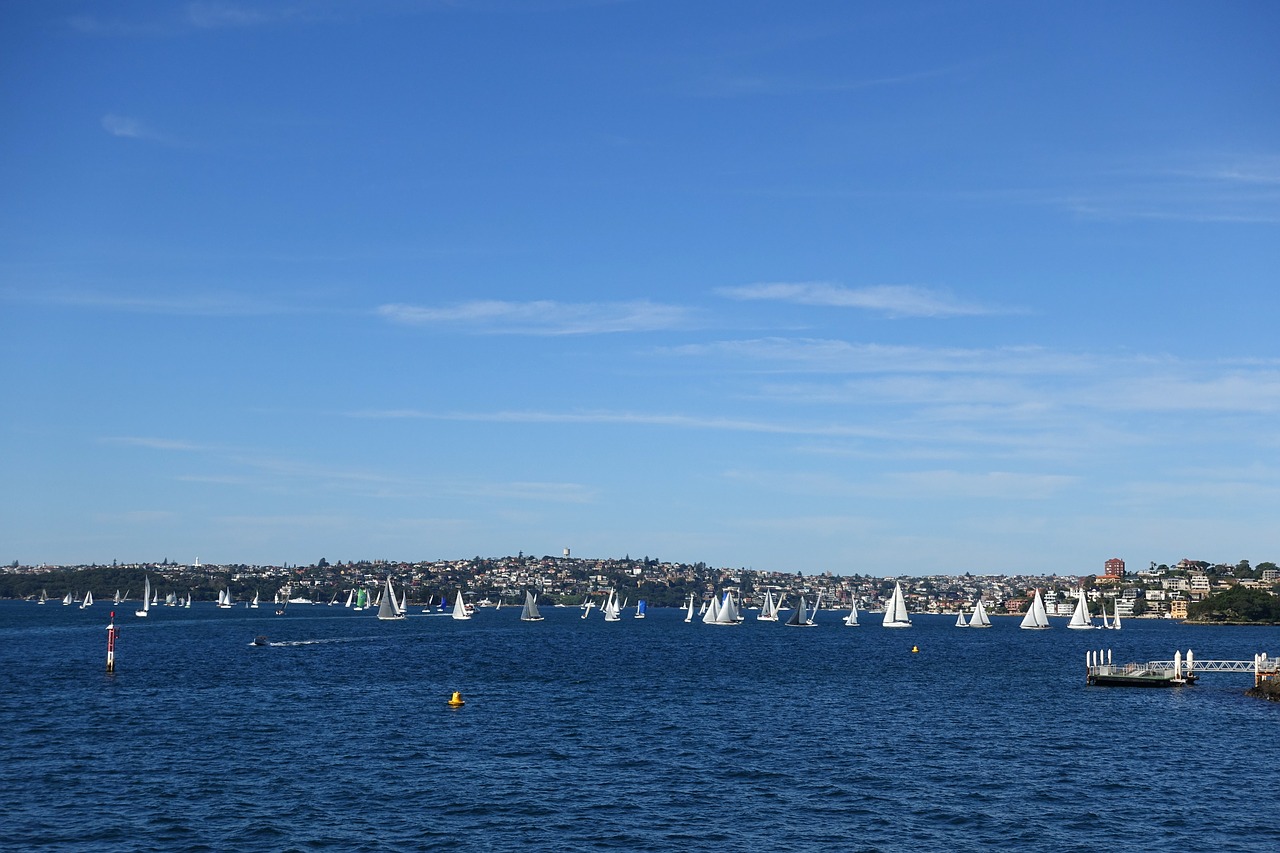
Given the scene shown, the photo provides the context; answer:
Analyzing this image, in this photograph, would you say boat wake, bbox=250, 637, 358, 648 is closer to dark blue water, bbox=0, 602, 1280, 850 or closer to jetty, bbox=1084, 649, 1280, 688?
dark blue water, bbox=0, 602, 1280, 850

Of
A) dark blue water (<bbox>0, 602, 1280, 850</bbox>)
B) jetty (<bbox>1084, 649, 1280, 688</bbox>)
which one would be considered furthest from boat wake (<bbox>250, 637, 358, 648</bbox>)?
jetty (<bbox>1084, 649, 1280, 688</bbox>)

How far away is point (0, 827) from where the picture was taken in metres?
44.6

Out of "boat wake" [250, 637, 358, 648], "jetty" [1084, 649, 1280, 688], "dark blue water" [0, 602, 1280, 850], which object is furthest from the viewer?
"boat wake" [250, 637, 358, 648]

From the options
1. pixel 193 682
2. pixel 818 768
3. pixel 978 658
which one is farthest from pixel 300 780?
pixel 978 658

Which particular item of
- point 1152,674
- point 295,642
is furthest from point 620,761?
point 295,642

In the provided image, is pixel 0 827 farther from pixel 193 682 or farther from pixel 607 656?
pixel 607 656

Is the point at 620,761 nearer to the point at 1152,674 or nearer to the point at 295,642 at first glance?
the point at 1152,674

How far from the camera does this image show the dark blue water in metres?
45.7

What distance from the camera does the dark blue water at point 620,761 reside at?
45.7 m

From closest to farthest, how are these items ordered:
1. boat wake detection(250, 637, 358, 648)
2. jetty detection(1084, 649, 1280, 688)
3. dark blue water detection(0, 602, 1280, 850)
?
1. dark blue water detection(0, 602, 1280, 850)
2. jetty detection(1084, 649, 1280, 688)
3. boat wake detection(250, 637, 358, 648)

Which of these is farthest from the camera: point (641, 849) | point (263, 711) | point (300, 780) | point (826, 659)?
point (826, 659)

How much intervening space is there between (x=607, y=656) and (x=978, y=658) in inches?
1844

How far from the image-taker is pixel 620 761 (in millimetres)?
61344

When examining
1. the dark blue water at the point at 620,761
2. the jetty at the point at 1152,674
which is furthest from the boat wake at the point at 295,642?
the jetty at the point at 1152,674
